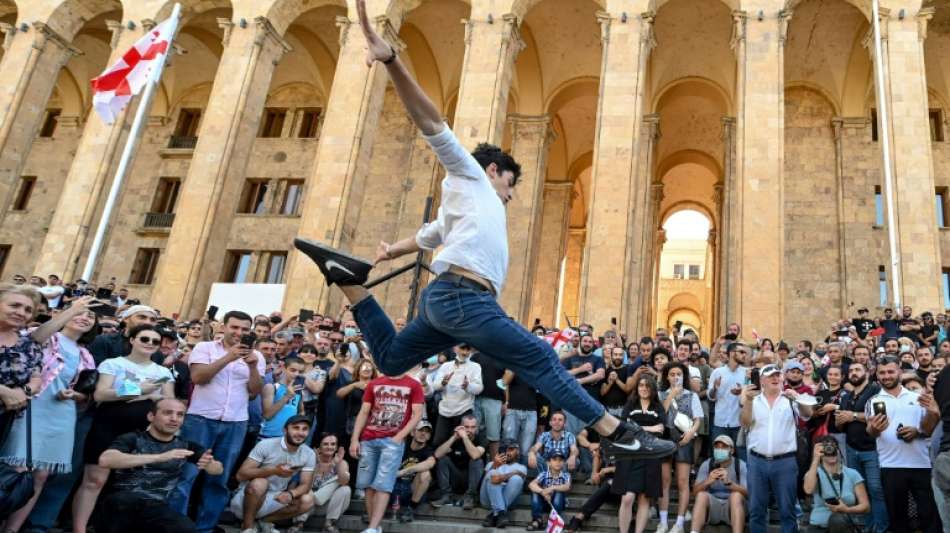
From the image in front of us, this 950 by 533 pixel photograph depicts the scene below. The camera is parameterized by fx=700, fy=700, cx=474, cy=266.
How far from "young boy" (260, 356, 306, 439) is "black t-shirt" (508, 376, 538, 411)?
2.97 meters

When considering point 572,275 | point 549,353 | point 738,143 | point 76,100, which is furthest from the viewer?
point 572,275

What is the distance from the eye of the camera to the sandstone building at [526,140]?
18.5 metres

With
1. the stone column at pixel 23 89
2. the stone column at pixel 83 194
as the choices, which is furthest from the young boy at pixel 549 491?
the stone column at pixel 23 89

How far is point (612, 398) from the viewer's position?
33.6 feet

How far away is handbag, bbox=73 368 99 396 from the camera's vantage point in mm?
6395

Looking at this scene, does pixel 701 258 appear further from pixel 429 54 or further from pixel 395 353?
pixel 395 353

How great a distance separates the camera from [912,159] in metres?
17.9

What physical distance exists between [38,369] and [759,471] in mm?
6964

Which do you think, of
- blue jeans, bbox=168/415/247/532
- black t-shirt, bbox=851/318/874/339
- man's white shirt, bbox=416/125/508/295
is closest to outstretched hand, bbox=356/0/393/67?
man's white shirt, bbox=416/125/508/295

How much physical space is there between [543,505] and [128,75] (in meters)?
15.1

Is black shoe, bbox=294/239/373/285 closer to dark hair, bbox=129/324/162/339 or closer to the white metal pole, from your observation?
dark hair, bbox=129/324/162/339

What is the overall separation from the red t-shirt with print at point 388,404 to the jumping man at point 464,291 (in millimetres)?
4468

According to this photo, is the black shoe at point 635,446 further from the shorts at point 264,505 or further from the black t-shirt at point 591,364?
the black t-shirt at point 591,364

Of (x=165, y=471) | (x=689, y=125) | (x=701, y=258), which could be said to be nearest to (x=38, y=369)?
(x=165, y=471)
